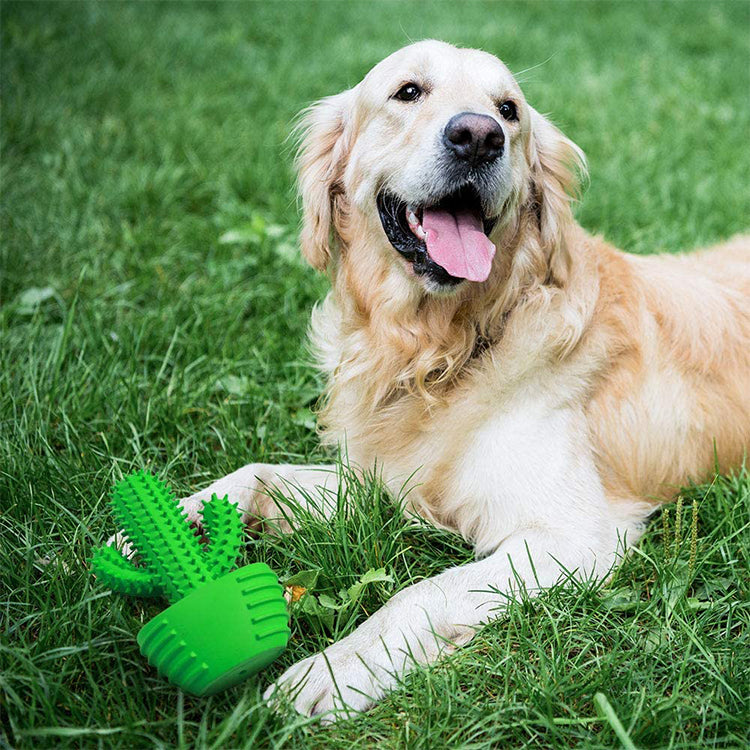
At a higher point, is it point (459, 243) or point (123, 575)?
point (459, 243)

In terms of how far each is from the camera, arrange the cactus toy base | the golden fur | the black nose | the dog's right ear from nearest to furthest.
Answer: the cactus toy base
the black nose
the golden fur
the dog's right ear

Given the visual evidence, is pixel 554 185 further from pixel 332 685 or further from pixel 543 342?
pixel 332 685

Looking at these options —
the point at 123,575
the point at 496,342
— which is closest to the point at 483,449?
the point at 496,342

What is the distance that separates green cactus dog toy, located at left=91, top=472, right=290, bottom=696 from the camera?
1.82m

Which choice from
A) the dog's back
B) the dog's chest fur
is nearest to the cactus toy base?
the dog's chest fur

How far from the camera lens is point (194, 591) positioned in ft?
6.08

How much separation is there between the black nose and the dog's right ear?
0.58m

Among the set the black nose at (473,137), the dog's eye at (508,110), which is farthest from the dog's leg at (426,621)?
the dog's eye at (508,110)

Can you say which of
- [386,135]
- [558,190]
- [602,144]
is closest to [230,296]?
[386,135]

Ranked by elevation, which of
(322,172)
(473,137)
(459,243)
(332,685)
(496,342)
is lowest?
(332,685)

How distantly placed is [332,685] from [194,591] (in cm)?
47

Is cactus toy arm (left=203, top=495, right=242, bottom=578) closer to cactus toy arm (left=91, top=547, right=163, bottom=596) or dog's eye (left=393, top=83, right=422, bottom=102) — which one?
cactus toy arm (left=91, top=547, right=163, bottom=596)

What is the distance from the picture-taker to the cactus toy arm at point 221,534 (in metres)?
2.08

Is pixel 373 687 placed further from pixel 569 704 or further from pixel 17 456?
pixel 17 456
